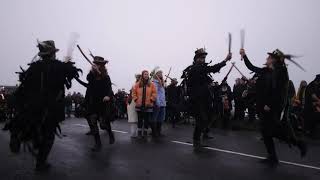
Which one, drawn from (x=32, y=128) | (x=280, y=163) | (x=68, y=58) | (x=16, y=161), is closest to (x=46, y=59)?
(x=68, y=58)

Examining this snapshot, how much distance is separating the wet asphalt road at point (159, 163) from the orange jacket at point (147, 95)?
1.71 m

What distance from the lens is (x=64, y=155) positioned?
884 cm

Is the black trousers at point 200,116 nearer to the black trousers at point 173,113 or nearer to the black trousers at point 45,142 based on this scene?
the black trousers at point 45,142

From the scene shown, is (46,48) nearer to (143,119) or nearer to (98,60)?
(98,60)

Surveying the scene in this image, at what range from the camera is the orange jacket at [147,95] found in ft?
41.6

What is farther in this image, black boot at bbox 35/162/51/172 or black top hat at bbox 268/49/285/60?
black top hat at bbox 268/49/285/60

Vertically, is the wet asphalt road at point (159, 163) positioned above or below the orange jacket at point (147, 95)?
below

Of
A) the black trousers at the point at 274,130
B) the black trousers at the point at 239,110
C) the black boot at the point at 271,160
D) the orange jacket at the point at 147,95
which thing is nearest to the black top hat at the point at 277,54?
the black trousers at the point at 274,130

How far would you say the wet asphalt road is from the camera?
6.85 m

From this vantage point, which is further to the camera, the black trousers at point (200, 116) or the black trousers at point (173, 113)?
the black trousers at point (173, 113)

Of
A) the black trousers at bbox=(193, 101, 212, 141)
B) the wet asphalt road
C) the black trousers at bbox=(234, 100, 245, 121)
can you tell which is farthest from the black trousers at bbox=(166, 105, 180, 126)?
the black trousers at bbox=(193, 101, 212, 141)

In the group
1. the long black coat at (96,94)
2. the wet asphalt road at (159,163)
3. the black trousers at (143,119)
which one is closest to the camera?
the wet asphalt road at (159,163)

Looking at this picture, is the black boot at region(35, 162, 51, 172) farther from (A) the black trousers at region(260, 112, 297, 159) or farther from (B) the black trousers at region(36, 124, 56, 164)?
(A) the black trousers at region(260, 112, 297, 159)

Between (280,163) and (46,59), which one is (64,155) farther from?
(280,163)
